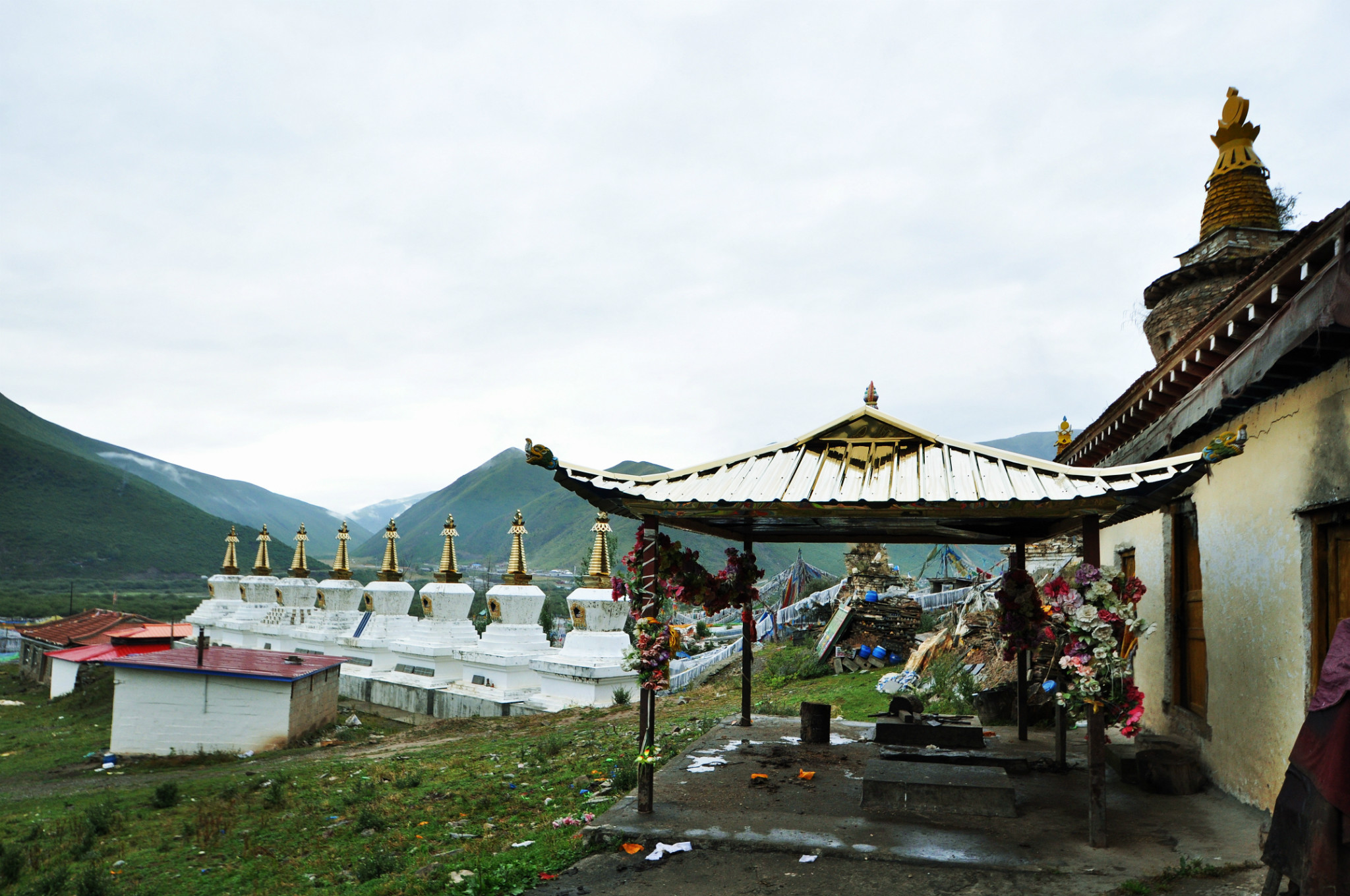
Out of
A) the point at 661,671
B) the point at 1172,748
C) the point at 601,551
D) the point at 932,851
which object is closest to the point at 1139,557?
the point at 1172,748

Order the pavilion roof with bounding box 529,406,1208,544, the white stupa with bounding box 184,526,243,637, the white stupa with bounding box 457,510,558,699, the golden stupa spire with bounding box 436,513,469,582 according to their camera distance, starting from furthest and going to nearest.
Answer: the white stupa with bounding box 184,526,243,637
the golden stupa spire with bounding box 436,513,469,582
the white stupa with bounding box 457,510,558,699
the pavilion roof with bounding box 529,406,1208,544

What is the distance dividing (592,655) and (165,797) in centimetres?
830

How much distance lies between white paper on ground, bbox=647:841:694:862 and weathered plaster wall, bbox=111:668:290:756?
10.4 meters

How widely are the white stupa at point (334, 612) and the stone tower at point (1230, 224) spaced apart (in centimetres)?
2262

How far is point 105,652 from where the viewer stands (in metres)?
20.4

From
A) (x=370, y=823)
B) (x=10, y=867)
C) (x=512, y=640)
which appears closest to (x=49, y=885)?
(x=10, y=867)

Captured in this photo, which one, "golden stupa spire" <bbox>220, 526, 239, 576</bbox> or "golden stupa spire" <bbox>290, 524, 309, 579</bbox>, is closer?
"golden stupa spire" <bbox>290, 524, 309, 579</bbox>

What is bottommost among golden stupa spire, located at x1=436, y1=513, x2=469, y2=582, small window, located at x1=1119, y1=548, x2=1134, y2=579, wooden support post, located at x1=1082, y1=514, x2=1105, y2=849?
wooden support post, located at x1=1082, y1=514, x2=1105, y2=849

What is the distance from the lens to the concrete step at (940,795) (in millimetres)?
7414

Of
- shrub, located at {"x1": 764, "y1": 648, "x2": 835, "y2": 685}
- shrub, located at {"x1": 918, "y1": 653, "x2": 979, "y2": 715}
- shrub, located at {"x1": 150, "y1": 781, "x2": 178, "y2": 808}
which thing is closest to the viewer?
shrub, located at {"x1": 150, "y1": 781, "x2": 178, "y2": 808}

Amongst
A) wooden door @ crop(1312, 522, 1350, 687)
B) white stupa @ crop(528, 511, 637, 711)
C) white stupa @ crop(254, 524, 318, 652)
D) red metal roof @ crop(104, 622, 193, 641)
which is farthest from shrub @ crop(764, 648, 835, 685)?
red metal roof @ crop(104, 622, 193, 641)

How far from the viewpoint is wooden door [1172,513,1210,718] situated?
9.25 meters

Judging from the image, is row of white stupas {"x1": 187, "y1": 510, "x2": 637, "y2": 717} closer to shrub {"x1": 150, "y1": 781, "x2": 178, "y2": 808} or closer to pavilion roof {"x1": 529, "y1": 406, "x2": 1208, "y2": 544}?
pavilion roof {"x1": 529, "y1": 406, "x2": 1208, "y2": 544}

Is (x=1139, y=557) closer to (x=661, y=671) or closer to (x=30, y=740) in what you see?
(x=661, y=671)
